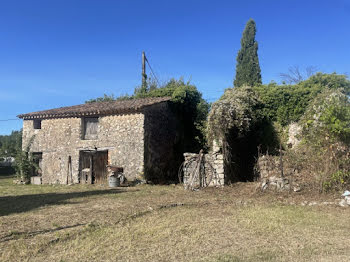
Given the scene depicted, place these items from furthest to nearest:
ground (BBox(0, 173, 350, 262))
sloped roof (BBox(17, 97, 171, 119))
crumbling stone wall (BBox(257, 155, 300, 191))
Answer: sloped roof (BBox(17, 97, 171, 119))
crumbling stone wall (BBox(257, 155, 300, 191))
ground (BBox(0, 173, 350, 262))

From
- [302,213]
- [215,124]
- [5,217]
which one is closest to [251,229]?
[302,213]

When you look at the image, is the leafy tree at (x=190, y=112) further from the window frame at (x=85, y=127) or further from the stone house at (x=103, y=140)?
the window frame at (x=85, y=127)

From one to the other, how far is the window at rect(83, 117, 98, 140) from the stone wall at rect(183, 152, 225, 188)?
6134mm

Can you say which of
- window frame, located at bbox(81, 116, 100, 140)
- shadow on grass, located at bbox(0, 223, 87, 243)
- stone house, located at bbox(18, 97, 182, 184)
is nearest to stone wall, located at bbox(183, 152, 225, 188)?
stone house, located at bbox(18, 97, 182, 184)

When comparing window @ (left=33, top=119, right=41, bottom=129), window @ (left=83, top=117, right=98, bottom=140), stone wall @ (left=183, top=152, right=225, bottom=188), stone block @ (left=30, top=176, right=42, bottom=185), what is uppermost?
window @ (left=33, top=119, right=41, bottom=129)

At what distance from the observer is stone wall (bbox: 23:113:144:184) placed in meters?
14.5

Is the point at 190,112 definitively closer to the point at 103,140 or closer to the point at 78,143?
the point at 103,140

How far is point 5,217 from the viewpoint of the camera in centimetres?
724

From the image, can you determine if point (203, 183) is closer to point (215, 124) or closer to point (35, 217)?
point (215, 124)

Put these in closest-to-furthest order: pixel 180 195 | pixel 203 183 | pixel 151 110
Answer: pixel 180 195 < pixel 203 183 < pixel 151 110

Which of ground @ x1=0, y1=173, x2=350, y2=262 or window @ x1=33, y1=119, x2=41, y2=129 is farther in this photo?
window @ x1=33, y1=119, x2=41, y2=129

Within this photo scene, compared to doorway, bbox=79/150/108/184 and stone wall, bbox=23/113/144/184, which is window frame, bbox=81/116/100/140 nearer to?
stone wall, bbox=23/113/144/184

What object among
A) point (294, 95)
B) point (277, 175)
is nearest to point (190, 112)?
point (294, 95)

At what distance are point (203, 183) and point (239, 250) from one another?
7.71 metres
